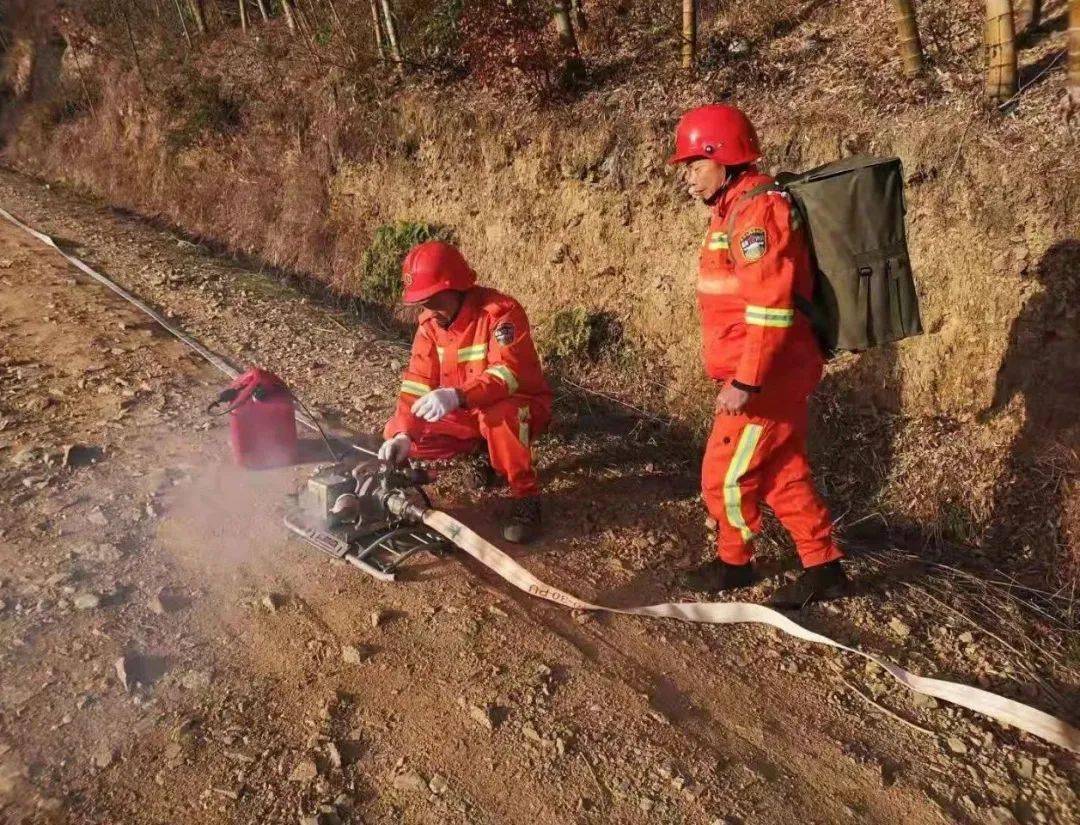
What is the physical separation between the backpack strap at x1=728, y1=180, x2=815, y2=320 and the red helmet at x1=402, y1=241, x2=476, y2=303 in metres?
1.29

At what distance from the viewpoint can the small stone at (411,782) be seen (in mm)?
2287

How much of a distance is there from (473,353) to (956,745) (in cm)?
250

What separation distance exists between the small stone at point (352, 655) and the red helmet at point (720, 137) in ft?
7.45

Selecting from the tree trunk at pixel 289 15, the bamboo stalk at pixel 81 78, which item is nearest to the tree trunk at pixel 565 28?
the tree trunk at pixel 289 15

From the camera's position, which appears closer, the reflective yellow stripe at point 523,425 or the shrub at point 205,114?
the reflective yellow stripe at point 523,425

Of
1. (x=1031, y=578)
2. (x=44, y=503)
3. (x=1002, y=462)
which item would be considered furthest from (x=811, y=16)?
(x=44, y=503)


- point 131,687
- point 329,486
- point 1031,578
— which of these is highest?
point 329,486

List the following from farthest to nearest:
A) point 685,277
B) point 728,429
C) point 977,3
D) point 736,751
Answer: point 685,277 < point 977,3 < point 728,429 < point 736,751

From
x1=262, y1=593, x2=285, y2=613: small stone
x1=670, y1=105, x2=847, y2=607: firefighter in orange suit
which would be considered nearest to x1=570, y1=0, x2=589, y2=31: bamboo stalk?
x1=670, y1=105, x2=847, y2=607: firefighter in orange suit

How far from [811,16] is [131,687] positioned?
21.0 ft

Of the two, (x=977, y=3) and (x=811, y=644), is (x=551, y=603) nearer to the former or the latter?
(x=811, y=644)

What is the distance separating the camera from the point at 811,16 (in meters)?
6.07

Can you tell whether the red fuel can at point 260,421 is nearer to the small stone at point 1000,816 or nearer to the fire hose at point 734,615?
the fire hose at point 734,615

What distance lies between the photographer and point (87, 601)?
9.60 ft
